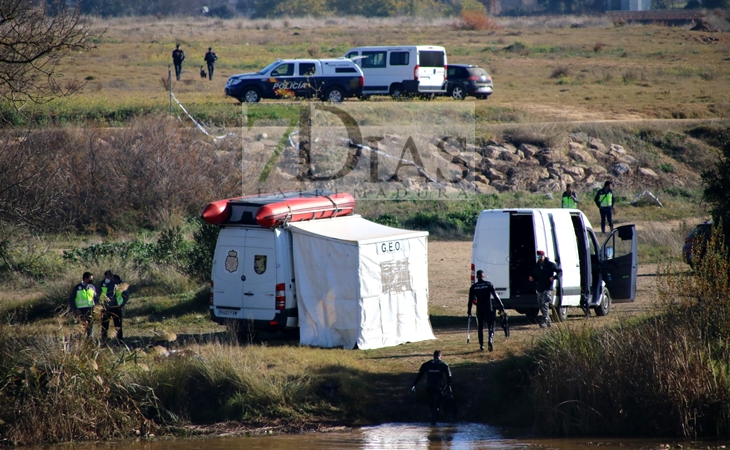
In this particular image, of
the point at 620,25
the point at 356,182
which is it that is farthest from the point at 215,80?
the point at 620,25

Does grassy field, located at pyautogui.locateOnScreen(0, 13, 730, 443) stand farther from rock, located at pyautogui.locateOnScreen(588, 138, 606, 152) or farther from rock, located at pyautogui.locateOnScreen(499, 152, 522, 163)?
rock, located at pyautogui.locateOnScreen(499, 152, 522, 163)

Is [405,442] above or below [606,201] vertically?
below

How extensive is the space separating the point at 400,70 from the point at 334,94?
3096 mm

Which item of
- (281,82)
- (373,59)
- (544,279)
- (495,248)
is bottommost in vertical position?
(544,279)

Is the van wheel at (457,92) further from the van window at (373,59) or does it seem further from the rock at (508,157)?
the rock at (508,157)

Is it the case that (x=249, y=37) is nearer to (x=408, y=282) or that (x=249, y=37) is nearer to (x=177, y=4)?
(x=177, y=4)

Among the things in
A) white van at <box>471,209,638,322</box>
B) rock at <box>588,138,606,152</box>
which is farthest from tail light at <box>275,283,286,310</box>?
rock at <box>588,138,606,152</box>

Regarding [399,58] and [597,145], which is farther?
[597,145]

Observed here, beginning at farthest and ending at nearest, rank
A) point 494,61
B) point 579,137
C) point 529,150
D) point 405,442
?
point 494,61, point 579,137, point 529,150, point 405,442

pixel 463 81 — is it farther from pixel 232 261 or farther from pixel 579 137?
pixel 232 261

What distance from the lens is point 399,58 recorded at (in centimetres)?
3494

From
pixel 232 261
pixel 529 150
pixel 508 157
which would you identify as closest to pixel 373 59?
pixel 508 157

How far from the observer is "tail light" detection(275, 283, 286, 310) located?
14.2 metres

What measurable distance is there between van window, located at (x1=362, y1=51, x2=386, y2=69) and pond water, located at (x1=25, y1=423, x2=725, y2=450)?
25.0m
